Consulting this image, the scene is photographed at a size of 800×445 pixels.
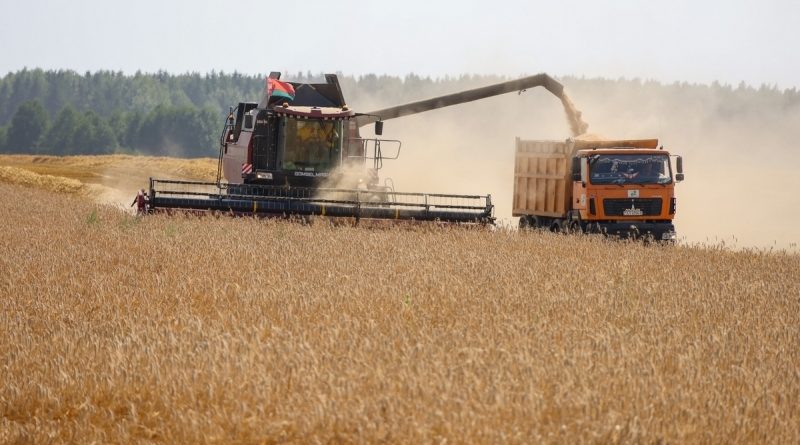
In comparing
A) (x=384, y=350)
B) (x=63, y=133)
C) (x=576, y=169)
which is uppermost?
(x=63, y=133)

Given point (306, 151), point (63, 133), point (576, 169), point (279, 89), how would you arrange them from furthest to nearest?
point (63, 133) → point (279, 89) → point (306, 151) → point (576, 169)

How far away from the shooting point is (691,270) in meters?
12.7

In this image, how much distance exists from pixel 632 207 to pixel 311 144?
635 cm

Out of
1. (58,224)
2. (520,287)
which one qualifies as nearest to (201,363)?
(520,287)

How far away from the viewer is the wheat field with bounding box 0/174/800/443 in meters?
5.05

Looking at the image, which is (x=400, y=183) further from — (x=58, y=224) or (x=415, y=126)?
(x=58, y=224)

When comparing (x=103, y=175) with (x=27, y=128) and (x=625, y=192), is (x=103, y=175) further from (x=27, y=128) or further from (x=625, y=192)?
(x=27, y=128)

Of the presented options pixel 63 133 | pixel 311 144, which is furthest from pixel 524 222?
pixel 63 133

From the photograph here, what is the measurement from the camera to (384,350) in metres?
6.18

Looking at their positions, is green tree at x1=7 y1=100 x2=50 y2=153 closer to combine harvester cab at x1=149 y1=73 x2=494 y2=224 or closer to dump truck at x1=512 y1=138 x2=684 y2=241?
combine harvester cab at x1=149 y1=73 x2=494 y2=224

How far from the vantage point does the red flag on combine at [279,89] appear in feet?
69.4

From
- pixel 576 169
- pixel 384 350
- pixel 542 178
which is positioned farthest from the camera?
pixel 542 178

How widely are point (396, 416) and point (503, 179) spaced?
111 feet

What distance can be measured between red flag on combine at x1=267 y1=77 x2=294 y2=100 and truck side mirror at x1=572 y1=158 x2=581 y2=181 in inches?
229
